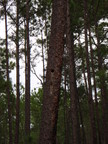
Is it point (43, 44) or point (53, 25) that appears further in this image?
point (43, 44)

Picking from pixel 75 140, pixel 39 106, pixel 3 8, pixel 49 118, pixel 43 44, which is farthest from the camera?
pixel 39 106

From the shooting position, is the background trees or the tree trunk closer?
the tree trunk

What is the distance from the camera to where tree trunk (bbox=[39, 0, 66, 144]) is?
3.74 meters

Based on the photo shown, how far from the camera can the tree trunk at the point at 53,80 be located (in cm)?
374

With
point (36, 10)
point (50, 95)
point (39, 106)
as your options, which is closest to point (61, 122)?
point (39, 106)

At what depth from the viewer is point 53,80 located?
394 cm

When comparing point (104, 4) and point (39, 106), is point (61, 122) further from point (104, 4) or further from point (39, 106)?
point (104, 4)

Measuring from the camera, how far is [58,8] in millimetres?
4227

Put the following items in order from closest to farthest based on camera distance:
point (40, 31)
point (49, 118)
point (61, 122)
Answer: point (49, 118)
point (40, 31)
point (61, 122)

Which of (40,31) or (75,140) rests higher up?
(40,31)

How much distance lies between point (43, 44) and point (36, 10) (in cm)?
409

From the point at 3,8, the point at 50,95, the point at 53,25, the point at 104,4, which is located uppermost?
the point at 3,8

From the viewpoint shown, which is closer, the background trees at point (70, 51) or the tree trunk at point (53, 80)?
the tree trunk at point (53, 80)

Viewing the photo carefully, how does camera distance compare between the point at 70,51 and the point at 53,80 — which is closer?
the point at 53,80
